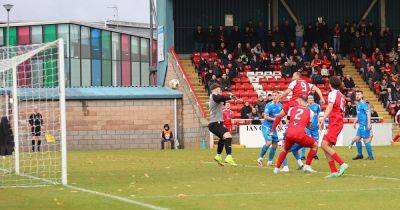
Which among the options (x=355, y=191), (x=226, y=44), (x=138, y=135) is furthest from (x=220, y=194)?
(x=226, y=44)

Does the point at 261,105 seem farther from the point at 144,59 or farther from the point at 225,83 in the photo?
the point at 144,59

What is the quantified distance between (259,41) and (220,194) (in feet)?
131

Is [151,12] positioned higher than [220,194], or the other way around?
[151,12]

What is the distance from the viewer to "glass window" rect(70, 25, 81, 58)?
281 ft

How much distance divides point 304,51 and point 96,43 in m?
38.0

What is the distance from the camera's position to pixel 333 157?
19000 mm

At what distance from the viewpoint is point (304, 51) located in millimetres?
53625

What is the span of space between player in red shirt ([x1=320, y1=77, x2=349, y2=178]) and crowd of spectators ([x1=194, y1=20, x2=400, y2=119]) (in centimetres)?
2904

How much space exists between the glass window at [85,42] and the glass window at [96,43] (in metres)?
0.47

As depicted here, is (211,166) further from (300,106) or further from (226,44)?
(226,44)

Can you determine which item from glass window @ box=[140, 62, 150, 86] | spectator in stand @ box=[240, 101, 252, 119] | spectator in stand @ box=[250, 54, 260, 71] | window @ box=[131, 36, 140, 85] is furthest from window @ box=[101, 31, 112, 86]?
spectator in stand @ box=[240, 101, 252, 119]

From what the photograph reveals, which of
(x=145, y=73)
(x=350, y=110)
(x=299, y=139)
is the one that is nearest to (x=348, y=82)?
(x=350, y=110)

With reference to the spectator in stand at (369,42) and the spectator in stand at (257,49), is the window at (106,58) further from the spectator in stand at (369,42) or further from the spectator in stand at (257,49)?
the spectator in stand at (369,42)

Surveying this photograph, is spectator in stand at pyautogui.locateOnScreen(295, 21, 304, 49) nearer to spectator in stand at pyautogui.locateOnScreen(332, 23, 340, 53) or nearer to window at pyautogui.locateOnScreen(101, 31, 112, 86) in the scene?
spectator in stand at pyautogui.locateOnScreen(332, 23, 340, 53)
